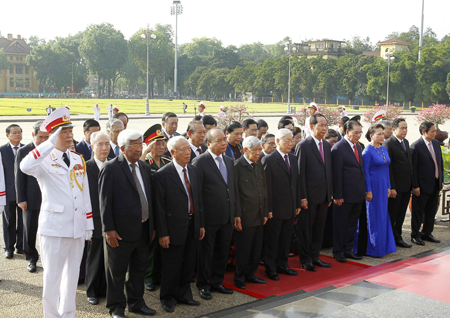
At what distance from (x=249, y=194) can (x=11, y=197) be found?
11.5 ft

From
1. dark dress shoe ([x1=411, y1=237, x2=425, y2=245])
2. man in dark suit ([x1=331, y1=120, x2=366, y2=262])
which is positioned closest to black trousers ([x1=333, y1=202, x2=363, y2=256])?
man in dark suit ([x1=331, y1=120, x2=366, y2=262])

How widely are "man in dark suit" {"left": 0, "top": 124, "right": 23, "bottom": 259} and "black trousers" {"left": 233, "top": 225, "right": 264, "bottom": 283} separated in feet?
10.8

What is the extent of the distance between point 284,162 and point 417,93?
68163 millimetres

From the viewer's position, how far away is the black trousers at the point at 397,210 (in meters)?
7.39

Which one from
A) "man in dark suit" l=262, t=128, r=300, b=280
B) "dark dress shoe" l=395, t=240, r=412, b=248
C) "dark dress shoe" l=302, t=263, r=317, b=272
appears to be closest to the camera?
"man in dark suit" l=262, t=128, r=300, b=280

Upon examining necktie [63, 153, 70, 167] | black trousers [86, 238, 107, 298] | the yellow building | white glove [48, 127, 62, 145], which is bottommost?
black trousers [86, 238, 107, 298]

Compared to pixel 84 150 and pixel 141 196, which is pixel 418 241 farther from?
pixel 84 150

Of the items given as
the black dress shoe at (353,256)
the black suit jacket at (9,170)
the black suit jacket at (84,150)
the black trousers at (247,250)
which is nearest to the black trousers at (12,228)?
the black suit jacket at (9,170)

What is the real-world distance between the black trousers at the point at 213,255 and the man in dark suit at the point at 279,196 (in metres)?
0.75

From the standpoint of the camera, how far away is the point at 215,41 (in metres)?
161

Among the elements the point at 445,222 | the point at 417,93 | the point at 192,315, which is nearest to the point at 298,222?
the point at 192,315

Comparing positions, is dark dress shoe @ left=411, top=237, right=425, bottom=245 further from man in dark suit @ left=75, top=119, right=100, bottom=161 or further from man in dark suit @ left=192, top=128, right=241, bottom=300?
man in dark suit @ left=75, top=119, right=100, bottom=161

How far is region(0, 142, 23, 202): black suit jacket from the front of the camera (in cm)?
651

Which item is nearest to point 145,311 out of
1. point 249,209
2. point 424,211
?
point 249,209
